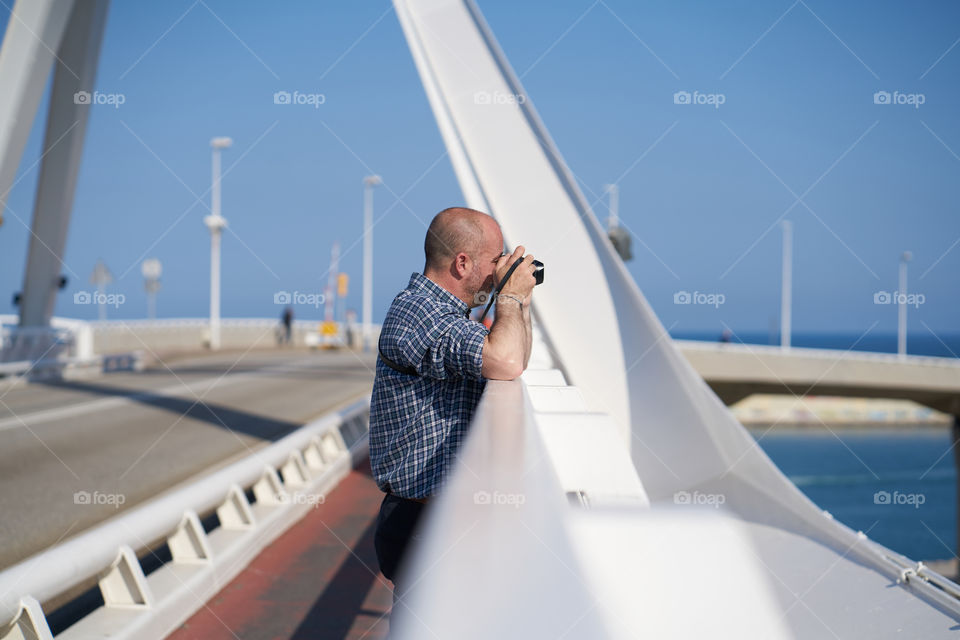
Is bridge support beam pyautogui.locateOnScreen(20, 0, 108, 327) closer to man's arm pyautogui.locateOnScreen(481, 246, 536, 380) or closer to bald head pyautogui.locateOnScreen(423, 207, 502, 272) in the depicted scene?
bald head pyautogui.locateOnScreen(423, 207, 502, 272)

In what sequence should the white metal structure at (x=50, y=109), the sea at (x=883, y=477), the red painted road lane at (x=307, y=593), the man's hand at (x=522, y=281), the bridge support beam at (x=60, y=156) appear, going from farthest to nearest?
the sea at (x=883, y=477), the bridge support beam at (x=60, y=156), the white metal structure at (x=50, y=109), the red painted road lane at (x=307, y=593), the man's hand at (x=522, y=281)

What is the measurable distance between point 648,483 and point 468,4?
498 cm

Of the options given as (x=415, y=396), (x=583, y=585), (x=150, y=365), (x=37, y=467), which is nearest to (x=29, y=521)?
(x=37, y=467)

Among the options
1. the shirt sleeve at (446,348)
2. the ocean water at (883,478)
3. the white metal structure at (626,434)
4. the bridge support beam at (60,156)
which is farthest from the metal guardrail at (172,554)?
the ocean water at (883,478)

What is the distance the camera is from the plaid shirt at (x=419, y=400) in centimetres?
215

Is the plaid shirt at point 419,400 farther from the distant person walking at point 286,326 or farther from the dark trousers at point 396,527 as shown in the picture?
the distant person walking at point 286,326

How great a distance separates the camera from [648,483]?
5.07 metres

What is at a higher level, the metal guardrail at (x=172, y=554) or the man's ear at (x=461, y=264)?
the man's ear at (x=461, y=264)

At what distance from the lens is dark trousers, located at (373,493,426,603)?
2266mm

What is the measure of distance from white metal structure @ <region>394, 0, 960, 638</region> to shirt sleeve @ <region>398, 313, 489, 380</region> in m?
0.61

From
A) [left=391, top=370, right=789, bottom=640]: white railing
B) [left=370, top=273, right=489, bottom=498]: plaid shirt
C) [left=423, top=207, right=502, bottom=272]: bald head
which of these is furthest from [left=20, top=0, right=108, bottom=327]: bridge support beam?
[left=391, top=370, right=789, bottom=640]: white railing

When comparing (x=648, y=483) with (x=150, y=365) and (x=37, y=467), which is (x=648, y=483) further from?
(x=150, y=365)

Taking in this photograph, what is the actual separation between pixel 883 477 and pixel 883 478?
0.18 metres

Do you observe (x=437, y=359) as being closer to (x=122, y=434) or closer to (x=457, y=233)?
(x=457, y=233)
